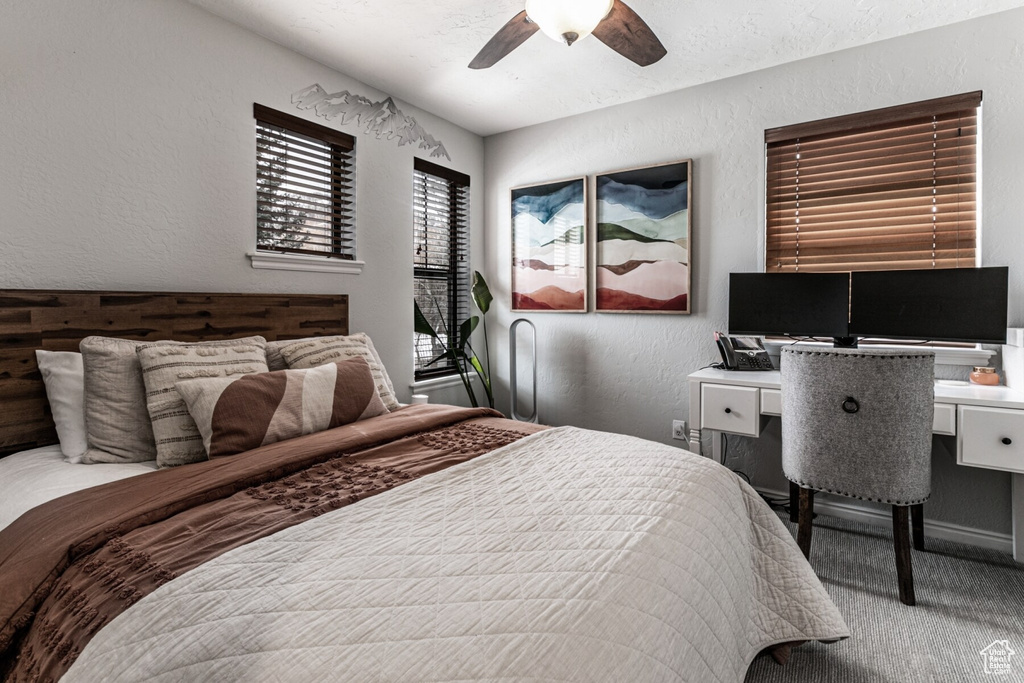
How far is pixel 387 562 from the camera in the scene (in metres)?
0.97

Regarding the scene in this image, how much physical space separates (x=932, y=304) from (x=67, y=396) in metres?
3.40

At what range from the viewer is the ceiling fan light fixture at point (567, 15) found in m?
1.64

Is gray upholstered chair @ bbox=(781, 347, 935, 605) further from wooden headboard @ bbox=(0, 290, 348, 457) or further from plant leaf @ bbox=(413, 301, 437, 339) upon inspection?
wooden headboard @ bbox=(0, 290, 348, 457)

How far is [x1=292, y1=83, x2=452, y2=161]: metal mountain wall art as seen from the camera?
2760 millimetres

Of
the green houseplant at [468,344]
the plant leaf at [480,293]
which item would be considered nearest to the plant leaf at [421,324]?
the green houseplant at [468,344]

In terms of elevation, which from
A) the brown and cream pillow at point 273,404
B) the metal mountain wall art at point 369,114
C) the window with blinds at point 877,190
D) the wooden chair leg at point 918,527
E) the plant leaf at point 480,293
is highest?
the metal mountain wall art at point 369,114

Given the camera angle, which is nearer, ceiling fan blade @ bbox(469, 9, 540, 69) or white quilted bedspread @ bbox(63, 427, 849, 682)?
white quilted bedspread @ bbox(63, 427, 849, 682)

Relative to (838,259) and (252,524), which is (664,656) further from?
(838,259)

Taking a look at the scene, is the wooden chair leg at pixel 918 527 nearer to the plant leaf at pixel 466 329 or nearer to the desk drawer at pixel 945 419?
the desk drawer at pixel 945 419

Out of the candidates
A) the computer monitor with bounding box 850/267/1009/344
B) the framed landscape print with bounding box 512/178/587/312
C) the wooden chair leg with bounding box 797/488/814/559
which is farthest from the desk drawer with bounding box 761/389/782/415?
the framed landscape print with bounding box 512/178/587/312

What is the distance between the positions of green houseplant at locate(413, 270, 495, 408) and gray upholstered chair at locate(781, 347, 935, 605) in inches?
84.5

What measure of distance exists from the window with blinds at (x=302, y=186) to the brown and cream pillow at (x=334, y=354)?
65cm

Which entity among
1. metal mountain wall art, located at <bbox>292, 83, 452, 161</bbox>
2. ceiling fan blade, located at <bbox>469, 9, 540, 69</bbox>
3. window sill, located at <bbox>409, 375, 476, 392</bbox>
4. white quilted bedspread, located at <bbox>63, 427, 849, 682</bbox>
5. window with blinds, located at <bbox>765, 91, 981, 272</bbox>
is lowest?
white quilted bedspread, located at <bbox>63, 427, 849, 682</bbox>

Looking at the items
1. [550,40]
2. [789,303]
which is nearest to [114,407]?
[550,40]
